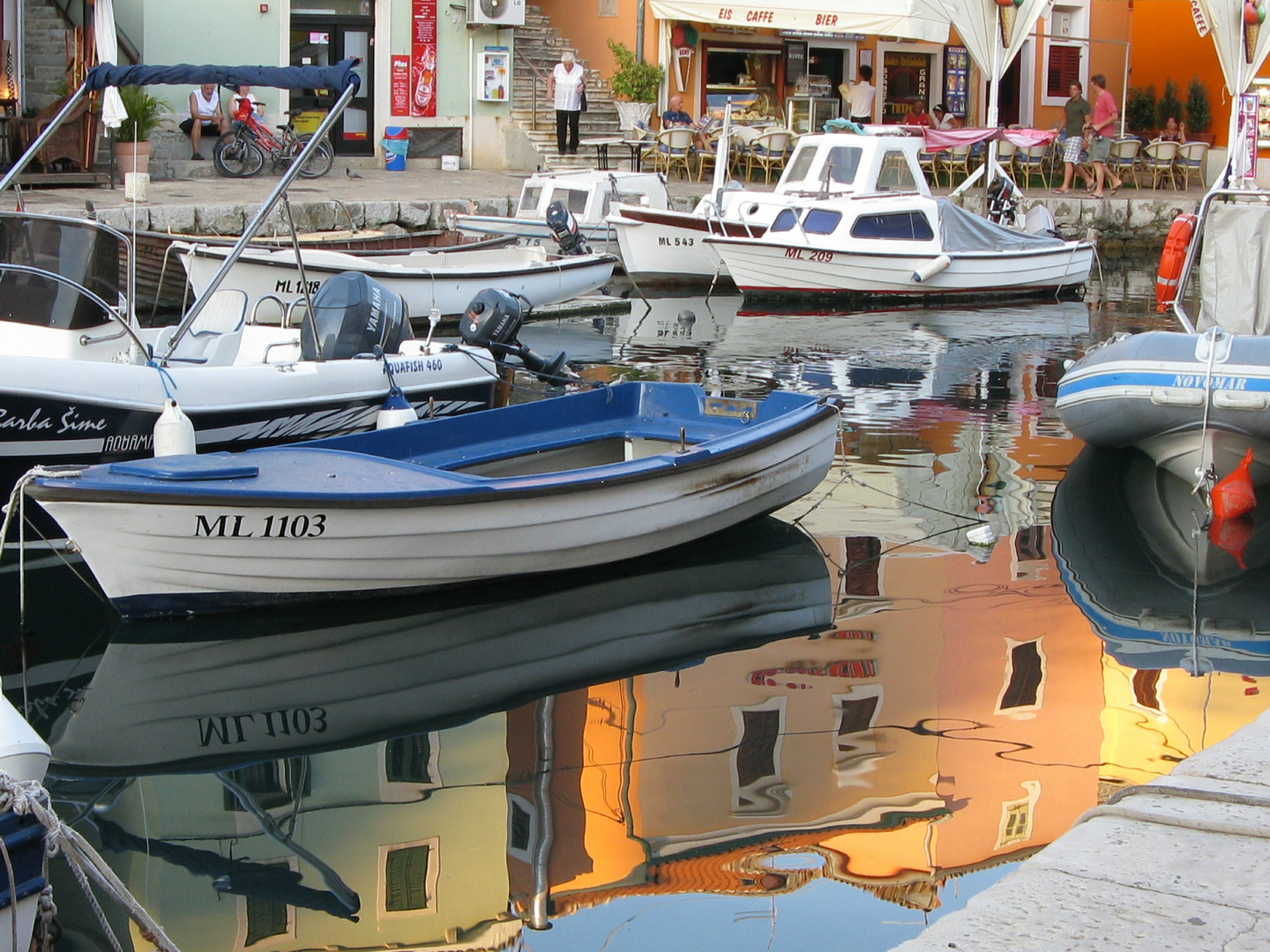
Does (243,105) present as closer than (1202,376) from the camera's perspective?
No

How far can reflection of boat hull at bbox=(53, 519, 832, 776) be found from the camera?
571 centimetres

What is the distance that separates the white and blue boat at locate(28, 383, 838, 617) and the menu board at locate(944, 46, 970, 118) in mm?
20333

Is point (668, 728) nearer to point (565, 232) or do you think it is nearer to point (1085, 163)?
point (565, 232)

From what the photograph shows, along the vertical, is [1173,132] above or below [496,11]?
below

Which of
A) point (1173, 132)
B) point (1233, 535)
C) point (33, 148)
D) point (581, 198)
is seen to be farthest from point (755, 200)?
point (1173, 132)

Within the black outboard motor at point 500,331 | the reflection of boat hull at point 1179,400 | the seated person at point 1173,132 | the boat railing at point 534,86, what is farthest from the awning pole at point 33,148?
the seated person at point 1173,132

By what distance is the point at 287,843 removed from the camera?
15.8 feet

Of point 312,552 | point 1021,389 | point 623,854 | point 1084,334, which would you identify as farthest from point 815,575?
point 1084,334

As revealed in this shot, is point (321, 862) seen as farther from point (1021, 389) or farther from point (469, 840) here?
point (1021, 389)

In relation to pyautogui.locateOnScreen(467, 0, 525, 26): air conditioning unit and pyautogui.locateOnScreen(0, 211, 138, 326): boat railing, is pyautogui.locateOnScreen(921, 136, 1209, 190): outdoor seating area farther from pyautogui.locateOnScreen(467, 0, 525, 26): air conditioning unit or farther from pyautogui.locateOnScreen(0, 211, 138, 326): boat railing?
pyautogui.locateOnScreen(0, 211, 138, 326): boat railing

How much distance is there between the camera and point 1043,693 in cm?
605

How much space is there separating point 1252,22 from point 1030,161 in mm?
6372

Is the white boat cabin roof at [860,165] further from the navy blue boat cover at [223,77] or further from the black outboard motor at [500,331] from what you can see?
the navy blue boat cover at [223,77]

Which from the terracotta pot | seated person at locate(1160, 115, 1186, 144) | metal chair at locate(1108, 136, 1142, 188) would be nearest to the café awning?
metal chair at locate(1108, 136, 1142, 188)
